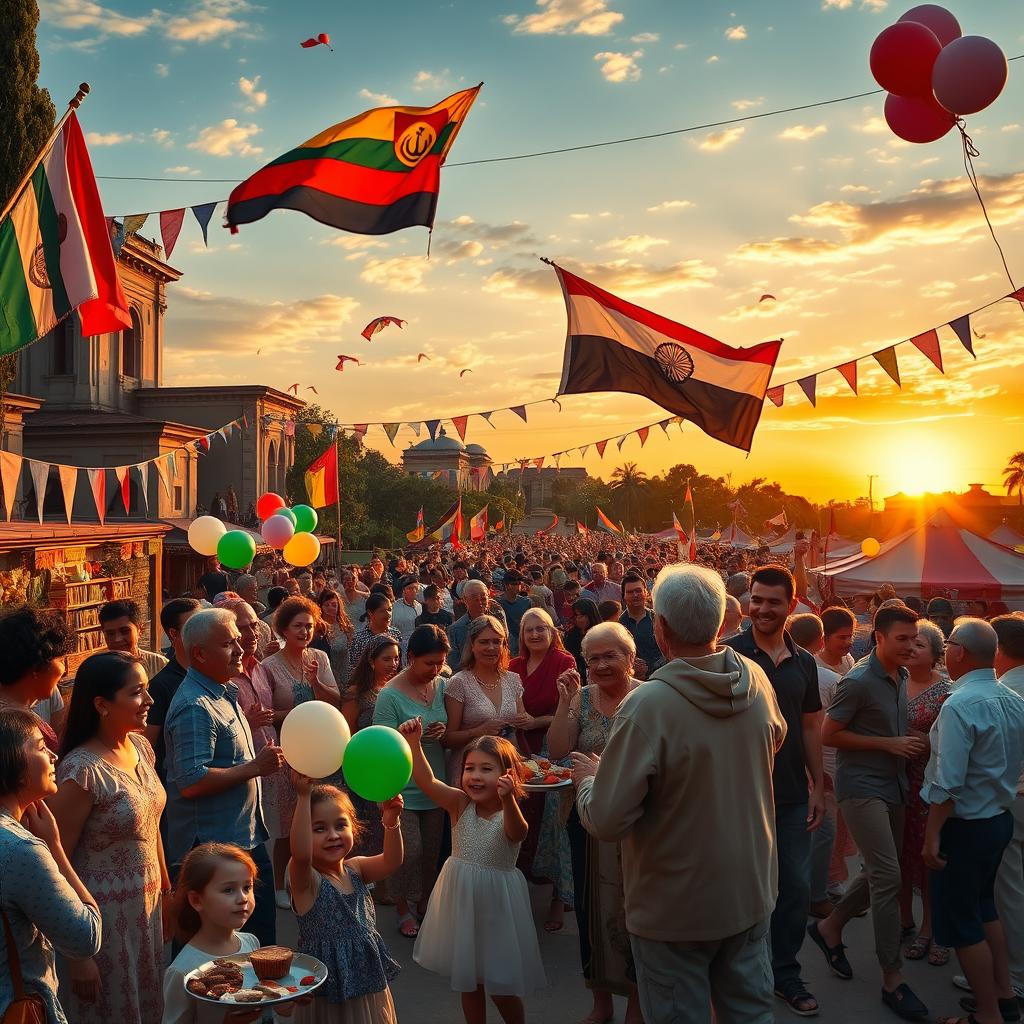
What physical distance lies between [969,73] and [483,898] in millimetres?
5647

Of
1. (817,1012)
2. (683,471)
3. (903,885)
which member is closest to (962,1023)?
(817,1012)

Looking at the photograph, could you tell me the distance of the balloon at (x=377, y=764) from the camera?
3822 mm

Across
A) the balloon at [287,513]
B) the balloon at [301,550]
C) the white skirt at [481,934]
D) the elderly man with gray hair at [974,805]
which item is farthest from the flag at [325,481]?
the elderly man with gray hair at [974,805]

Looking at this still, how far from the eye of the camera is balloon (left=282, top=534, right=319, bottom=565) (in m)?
13.0

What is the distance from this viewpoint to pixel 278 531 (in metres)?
13.4

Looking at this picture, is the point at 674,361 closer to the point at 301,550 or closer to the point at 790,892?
the point at 790,892

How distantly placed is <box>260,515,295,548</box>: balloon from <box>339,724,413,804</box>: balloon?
9.81 metres

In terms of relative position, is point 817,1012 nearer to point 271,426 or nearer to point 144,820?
point 144,820

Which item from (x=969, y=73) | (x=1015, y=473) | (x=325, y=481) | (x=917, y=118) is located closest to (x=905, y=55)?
(x=969, y=73)

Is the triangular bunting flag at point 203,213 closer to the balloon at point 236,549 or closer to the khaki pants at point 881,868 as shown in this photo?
the balloon at point 236,549

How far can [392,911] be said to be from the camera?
6477 mm

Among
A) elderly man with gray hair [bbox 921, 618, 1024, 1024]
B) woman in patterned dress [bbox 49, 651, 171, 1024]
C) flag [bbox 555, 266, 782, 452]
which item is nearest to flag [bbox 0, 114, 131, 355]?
flag [bbox 555, 266, 782, 452]

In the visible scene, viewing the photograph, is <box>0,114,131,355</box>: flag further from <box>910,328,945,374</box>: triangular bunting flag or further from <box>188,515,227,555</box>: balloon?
<box>910,328,945,374</box>: triangular bunting flag

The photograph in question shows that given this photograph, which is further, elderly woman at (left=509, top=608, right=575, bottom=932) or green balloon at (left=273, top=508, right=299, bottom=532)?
green balloon at (left=273, top=508, right=299, bottom=532)
